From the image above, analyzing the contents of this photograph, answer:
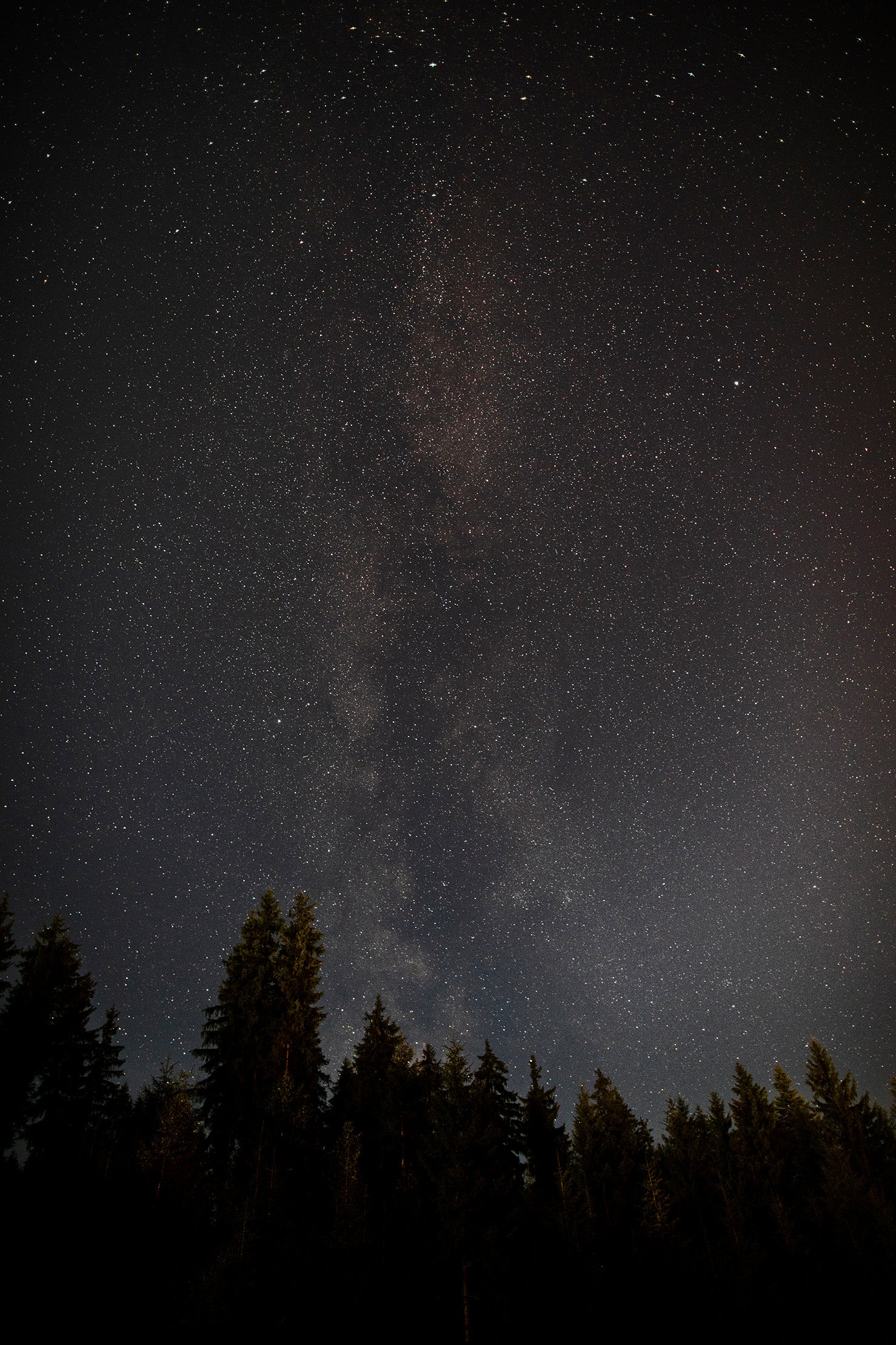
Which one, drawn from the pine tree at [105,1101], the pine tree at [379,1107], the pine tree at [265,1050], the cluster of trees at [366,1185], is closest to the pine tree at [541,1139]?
the cluster of trees at [366,1185]

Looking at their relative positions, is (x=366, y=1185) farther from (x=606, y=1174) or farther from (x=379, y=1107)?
(x=606, y=1174)

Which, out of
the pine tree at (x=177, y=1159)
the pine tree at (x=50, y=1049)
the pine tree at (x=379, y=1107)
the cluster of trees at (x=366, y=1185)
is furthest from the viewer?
the pine tree at (x=379, y=1107)

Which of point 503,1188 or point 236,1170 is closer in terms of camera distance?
point 503,1188

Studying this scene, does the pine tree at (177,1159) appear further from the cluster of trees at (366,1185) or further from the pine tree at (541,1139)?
the pine tree at (541,1139)

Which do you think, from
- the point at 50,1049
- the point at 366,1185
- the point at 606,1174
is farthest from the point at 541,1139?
the point at 50,1049

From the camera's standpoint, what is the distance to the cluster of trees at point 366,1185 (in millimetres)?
15078

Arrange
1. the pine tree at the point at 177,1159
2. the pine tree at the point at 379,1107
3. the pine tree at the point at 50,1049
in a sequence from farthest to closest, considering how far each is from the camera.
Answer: the pine tree at the point at 379,1107 → the pine tree at the point at 50,1049 → the pine tree at the point at 177,1159

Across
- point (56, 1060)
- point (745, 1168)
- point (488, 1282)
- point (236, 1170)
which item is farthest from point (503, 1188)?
point (56, 1060)

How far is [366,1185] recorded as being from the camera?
17.0 metres

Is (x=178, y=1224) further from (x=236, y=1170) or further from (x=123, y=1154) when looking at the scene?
(x=123, y=1154)

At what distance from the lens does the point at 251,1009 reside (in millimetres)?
22250

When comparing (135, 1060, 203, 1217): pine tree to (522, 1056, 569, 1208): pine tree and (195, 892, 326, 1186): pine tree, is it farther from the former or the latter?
(522, 1056, 569, 1208): pine tree

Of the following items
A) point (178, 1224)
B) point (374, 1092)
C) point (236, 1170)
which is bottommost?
point (178, 1224)

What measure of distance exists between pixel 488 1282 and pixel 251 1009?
39.1 feet
